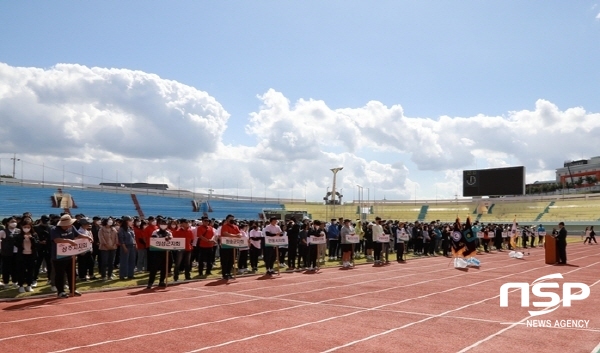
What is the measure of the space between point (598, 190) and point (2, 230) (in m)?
106

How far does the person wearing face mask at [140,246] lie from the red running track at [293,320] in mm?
2697

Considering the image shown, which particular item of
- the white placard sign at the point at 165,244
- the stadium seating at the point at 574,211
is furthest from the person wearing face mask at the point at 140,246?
the stadium seating at the point at 574,211

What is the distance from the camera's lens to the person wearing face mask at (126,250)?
15.2 m

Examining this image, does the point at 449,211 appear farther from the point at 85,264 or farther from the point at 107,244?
the point at 85,264

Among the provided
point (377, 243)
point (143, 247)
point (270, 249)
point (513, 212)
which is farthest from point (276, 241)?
point (513, 212)

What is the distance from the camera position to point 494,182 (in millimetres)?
62938

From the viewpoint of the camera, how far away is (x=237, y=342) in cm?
750

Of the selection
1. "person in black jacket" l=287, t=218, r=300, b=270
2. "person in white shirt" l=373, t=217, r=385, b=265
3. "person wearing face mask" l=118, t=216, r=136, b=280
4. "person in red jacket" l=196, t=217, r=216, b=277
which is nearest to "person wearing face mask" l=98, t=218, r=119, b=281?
"person wearing face mask" l=118, t=216, r=136, b=280

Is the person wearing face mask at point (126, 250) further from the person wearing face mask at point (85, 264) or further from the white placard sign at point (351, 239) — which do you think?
the white placard sign at point (351, 239)

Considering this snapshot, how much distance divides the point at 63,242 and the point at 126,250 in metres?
3.51

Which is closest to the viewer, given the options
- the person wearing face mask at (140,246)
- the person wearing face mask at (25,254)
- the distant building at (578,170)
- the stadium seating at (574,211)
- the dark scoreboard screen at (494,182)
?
the person wearing face mask at (25,254)

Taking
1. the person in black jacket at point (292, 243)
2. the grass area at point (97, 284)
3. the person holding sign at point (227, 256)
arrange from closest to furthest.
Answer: the grass area at point (97, 284) < the person holding sign at point (227, 256) < the person in black jacket at point (292, 243)

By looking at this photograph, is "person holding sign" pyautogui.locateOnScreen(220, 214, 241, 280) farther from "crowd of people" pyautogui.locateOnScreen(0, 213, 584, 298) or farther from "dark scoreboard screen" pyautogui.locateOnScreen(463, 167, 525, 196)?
"dark scoreboard screen" pyautogui.locateOnScreen(463, 167, 525, 196)

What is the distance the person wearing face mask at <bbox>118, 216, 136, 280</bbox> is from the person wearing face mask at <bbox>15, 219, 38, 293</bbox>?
109 inches
